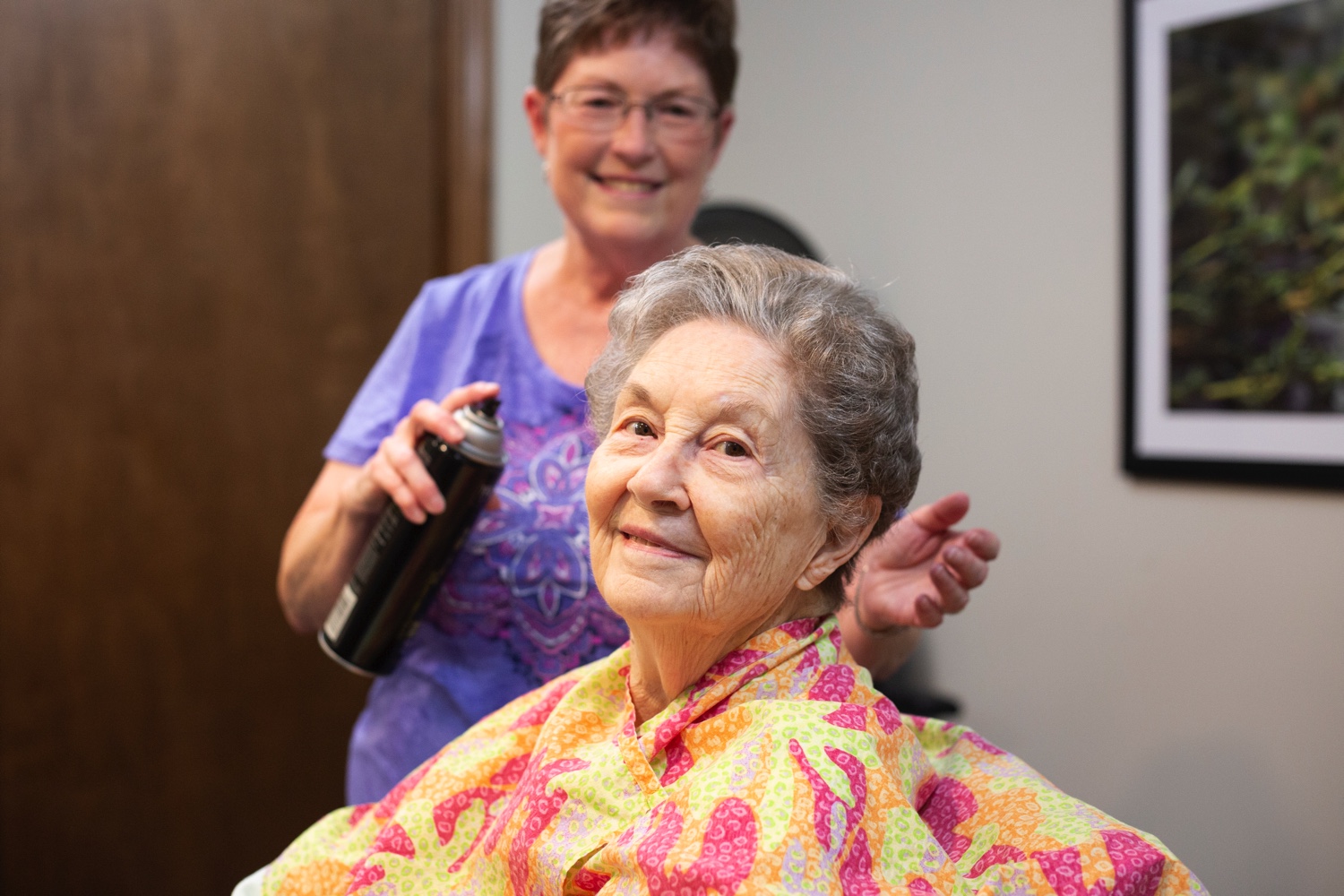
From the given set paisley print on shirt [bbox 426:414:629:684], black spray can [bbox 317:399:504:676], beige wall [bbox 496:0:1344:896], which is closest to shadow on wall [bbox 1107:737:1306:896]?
beige wall [bbox 496:0:1344:896]

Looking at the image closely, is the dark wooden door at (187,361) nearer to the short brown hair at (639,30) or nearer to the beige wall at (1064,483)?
the beige wall at (1064,483)

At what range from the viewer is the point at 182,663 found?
2.40 metres

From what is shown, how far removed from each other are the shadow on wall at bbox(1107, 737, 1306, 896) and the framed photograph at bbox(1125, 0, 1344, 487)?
49cm

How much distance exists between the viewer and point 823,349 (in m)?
0.95

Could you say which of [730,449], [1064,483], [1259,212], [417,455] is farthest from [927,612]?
[1259,212]

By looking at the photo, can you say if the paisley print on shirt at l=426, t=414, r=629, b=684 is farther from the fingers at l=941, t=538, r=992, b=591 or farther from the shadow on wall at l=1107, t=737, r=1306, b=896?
the shadow on wall at l=1107, t=737, r=1306, b=896

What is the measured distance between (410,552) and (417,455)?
0.12 metres

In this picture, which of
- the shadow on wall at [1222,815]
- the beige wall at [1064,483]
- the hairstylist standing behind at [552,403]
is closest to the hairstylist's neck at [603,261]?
the hairstylist standing behind at [552,403]

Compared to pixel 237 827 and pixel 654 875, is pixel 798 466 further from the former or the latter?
pixel 237 827

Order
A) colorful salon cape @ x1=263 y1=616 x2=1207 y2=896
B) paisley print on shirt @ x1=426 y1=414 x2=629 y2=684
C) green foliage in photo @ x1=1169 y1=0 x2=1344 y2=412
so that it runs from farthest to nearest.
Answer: green foliage in photo @ x1=1169 y1=0 x2=1344 y2=412, paisley print on shirt @ x1=426 y1=414 x2=629 y2=684, colorful salon cape @ x1=263 y1=616 x2=1207 y2=896

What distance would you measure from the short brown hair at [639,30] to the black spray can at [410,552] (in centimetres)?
50

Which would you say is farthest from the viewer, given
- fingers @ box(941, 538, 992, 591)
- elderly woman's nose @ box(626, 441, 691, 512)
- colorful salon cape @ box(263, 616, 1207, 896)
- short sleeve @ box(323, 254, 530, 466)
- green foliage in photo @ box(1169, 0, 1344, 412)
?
green foliage in photo @ box(1169, 0, 1344, 412)

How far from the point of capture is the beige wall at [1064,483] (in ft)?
5.92

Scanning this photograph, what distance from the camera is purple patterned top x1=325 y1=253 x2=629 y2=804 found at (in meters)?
1.36
